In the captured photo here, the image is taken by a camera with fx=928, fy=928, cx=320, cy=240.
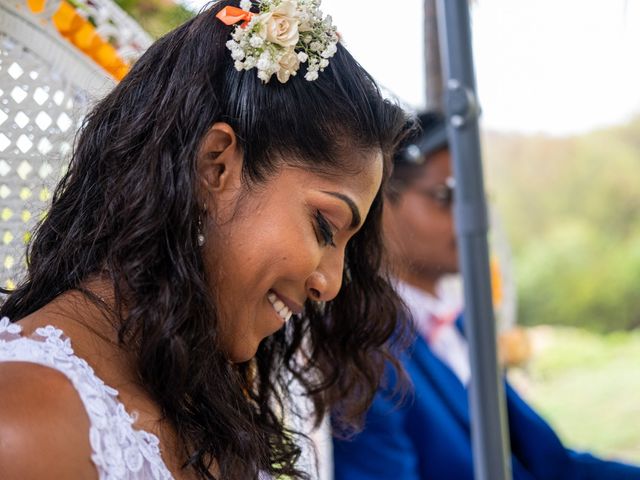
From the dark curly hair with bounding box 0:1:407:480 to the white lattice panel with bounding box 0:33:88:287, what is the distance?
0.22 meters

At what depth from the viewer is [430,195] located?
3289 millimetres

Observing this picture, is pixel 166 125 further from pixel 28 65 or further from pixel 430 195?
pixel 430 195

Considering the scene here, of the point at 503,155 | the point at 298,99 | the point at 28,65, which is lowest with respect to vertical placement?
the point at 503,155

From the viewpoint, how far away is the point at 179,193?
137 centimetres

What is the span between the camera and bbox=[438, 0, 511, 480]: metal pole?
5.15 feet

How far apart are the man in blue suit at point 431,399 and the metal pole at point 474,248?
418mm

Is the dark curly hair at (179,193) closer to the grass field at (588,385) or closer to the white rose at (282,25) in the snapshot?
the white rose at (282,25)

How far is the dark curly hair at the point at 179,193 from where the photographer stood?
1369 millimetres

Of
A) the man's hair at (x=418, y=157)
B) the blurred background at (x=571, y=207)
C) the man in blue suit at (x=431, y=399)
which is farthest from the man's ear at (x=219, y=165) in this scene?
the blurred background at (x=571, y=207)

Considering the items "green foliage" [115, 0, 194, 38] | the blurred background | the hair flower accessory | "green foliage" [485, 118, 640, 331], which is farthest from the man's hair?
"green foliage" [485, 118, 640, 331]

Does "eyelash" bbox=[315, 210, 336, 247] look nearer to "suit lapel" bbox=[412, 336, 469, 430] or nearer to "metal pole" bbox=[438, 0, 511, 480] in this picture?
"metal pole" bbox=[438, 0, 511, 480]

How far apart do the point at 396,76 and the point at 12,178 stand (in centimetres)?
473

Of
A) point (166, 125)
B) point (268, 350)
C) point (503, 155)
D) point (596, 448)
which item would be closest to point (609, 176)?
point (503, 155)

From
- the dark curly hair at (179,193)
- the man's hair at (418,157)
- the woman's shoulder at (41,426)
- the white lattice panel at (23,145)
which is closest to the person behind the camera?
the woman's shoulder at (41,426)
